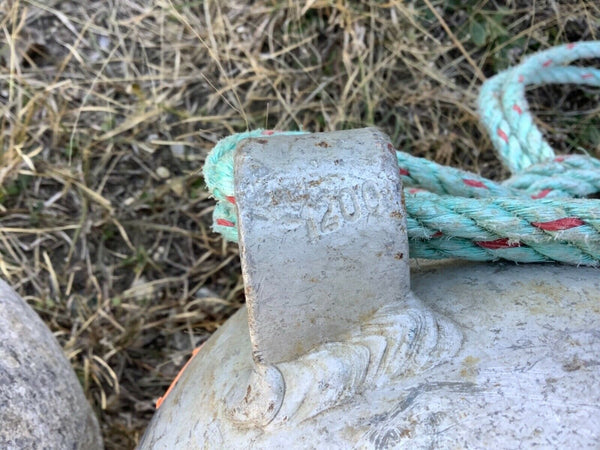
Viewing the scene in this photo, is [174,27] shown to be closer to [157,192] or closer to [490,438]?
[157,192]

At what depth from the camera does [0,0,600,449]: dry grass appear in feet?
6.59

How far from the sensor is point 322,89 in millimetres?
2117

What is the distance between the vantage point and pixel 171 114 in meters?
2.14

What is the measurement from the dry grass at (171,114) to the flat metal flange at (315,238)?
1.08 m

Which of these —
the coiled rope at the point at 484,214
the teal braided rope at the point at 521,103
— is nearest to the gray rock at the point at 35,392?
the coiled rope at the point at 484,214

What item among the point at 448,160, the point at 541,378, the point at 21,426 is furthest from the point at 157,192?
the point at 541,378

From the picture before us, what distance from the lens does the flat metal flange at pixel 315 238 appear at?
2.92 feet

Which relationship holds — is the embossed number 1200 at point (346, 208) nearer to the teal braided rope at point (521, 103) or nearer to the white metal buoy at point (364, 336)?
the white metal buoy at point (364, 336)

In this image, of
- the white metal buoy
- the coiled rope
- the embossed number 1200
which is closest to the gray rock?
the white metal buoy

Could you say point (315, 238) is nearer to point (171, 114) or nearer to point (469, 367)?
point (469, 367)

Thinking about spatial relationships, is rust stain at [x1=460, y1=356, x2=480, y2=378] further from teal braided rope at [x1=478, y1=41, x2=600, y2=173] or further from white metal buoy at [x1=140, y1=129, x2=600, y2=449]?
teal braided rope at [x1=478, y1=41, x2=600, y2=173]

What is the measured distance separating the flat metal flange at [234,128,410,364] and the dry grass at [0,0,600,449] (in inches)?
42.7

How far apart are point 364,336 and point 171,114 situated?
136cm

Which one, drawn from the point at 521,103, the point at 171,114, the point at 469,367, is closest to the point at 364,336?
the point at 469,367
